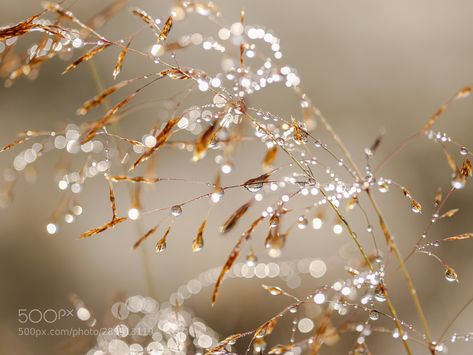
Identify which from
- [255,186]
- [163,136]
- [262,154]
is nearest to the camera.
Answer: [163,136]

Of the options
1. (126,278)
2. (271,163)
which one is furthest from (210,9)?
(126,278)

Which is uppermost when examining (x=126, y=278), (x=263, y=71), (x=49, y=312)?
(x=263, y=71)

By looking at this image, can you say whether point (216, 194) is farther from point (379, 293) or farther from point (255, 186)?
point (379, 293)

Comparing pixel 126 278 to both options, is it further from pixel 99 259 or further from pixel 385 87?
pixel 385 87

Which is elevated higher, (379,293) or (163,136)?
(163,136)

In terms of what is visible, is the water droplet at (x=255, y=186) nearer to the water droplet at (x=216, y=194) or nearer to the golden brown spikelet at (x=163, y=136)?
the water droplet at (x=216, y=194)

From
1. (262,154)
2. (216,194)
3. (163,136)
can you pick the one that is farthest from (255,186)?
(262,154)

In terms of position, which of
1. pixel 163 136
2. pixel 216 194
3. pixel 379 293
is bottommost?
pixel 379 293

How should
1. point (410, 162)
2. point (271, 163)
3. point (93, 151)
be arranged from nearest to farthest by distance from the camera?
point (271, 163) < point (93, 151) < point (410, 162)

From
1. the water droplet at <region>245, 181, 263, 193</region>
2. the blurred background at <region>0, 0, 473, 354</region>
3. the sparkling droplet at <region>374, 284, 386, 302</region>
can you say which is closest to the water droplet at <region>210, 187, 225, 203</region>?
the water droplet at <region>245, 181, 263, 193</region>
